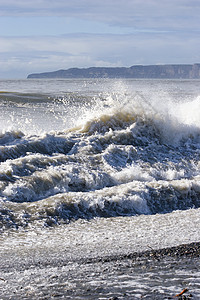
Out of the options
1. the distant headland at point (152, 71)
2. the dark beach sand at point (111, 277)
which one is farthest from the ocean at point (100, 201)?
the distant headland at point (152, 71)

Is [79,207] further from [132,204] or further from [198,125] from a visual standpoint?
[198,125]

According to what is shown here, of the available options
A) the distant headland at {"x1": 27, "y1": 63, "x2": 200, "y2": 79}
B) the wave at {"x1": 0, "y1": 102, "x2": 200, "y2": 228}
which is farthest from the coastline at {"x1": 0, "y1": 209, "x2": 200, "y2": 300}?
the distant headland at {"x1": 27, "y1": 63, "x2": 200, "y2": 79}

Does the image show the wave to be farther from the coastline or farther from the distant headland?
the distant headland

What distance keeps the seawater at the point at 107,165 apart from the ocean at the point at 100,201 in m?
0.03

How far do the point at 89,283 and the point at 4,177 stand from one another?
472 centimetres

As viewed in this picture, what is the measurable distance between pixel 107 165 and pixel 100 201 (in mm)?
2630

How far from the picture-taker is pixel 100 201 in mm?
8211

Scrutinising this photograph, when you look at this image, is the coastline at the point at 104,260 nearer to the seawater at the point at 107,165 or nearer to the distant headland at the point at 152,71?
the seawater at the point at 107,165

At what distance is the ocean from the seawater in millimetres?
27

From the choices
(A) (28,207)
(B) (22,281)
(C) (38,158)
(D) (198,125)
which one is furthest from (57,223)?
(D) (198,125)

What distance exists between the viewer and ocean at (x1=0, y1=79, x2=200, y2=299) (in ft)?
15.6

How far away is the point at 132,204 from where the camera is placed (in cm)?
837

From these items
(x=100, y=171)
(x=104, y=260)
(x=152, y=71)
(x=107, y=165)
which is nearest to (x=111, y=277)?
(x=104, y=260)

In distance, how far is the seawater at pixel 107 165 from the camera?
804cm
